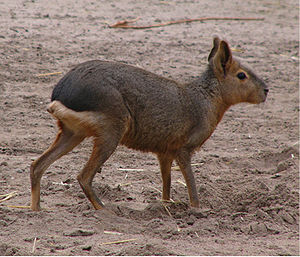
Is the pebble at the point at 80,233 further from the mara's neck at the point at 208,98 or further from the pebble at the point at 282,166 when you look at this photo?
the pebble at the point at 282,166

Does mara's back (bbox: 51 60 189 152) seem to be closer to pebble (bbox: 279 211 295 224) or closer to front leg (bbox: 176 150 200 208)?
front leg (bbox: 176 150 200 208)

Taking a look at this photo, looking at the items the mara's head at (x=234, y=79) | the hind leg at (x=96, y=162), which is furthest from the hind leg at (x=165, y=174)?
the mara's head at (x=234, y=79)

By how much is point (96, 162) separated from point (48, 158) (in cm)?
37

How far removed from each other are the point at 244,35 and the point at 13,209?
257 inches

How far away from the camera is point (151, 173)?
209 inches

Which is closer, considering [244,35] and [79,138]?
[79,138]

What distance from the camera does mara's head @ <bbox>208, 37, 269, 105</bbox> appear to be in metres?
4.84

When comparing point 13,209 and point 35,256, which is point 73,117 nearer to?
point 13,209

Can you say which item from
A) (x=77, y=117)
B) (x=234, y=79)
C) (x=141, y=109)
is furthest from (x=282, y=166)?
(x=77, y=117)

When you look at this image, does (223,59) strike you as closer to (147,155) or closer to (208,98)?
(208,98)

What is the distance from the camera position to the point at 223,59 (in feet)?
15.8

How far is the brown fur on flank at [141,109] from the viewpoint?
406 centimetres

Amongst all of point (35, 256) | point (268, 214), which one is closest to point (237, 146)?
point (268, 214)

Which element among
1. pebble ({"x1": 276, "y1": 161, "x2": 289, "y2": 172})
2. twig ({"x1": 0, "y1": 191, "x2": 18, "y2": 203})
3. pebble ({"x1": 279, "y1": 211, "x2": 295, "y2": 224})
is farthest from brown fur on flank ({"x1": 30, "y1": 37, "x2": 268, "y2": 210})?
pebble ({"x1": 276, "y1": 161, "x2": 289, "y2": 172})
